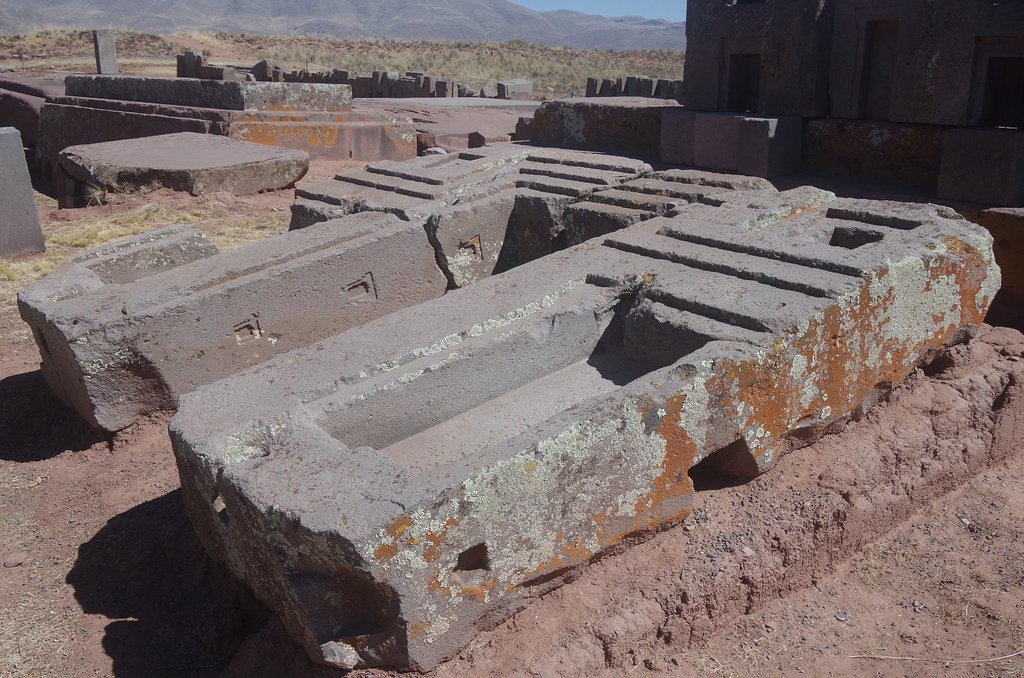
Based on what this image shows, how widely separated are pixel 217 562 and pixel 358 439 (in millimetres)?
641

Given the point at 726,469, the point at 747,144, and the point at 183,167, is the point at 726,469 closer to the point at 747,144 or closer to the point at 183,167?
the point at 747,144

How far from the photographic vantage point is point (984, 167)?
173 inches

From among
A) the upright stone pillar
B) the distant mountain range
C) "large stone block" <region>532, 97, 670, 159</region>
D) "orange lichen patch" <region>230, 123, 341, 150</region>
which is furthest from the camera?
the distant mountain range

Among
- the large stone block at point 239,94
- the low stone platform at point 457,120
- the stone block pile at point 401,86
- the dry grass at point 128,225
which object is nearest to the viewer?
the dry grass at point 128,225

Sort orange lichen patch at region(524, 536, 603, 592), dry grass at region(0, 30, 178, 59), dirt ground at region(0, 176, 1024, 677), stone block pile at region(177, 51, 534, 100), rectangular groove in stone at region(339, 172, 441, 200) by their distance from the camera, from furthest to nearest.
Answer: dry grass at region(0, 30, 178, 59)
stone block pile at region(177, 51, 534, 100)
rectangular groove in stone at region(339, 172, 441, 200)
dirt ground at region(0, 176, 1024, 677)
orange lichen patch at region(524, 536, 603, 592)

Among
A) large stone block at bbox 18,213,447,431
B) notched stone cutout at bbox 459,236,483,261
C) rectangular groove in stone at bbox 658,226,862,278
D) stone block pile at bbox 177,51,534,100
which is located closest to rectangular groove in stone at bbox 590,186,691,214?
rectangular groove in stone at bbox 658,226,862,278

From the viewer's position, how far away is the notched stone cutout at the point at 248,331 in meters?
3.86

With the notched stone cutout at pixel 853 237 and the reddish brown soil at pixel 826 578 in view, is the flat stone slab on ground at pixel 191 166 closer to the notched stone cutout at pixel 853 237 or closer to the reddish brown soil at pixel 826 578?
the notched stone cutout at pixel 853 237

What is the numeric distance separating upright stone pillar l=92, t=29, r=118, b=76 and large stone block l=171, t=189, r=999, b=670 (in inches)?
584

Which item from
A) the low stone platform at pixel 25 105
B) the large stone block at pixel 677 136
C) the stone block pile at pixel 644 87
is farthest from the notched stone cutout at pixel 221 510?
the stone block pile at pixel 644 87

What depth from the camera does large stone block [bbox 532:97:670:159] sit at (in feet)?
19.4

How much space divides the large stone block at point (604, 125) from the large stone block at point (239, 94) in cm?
405

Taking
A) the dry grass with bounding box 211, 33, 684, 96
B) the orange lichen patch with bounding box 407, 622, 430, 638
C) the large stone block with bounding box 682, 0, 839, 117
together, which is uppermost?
the dry grass with bounding box 211, 33, 684, 96

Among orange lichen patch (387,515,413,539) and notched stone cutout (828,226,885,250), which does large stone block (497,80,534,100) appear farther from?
orange lichen patch (387,515,413,539)
